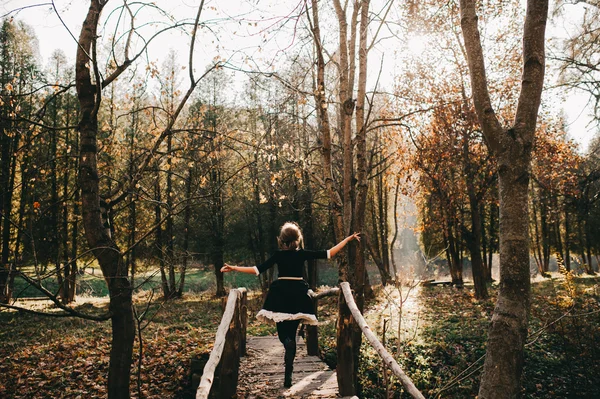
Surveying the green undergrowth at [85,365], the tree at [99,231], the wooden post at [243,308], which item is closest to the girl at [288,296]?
the wooden post at [243,308]

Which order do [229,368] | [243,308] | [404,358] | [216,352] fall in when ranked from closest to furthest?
1. [216,352]
2. [229,368]
3. [243,308]
4. [404,358]

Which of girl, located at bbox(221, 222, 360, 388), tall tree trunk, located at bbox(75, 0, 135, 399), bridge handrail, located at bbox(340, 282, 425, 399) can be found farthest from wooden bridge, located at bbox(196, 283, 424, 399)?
tall tree trunk, located at bbox(75, 0, 135, 399)

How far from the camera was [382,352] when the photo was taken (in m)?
4.41

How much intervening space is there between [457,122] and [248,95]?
14.2m

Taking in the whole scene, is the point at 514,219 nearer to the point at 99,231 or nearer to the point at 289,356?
the point at 289,356

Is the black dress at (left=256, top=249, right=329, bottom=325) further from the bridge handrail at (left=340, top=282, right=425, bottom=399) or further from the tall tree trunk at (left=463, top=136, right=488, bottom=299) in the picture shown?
the tall tree trunk at (left=463, top=136, right=488, bottom=299)

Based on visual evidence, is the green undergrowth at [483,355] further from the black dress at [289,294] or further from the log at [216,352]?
the log at [216,352]

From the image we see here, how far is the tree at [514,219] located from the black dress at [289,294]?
2.25 metres

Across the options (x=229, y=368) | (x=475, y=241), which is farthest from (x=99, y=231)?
(x=475, y=241)

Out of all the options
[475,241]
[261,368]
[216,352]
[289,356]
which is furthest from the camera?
[475,241]

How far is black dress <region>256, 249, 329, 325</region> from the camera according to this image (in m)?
5.42

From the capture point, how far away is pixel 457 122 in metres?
16.2

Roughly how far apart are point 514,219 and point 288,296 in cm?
295

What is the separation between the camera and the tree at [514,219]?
4.14m
